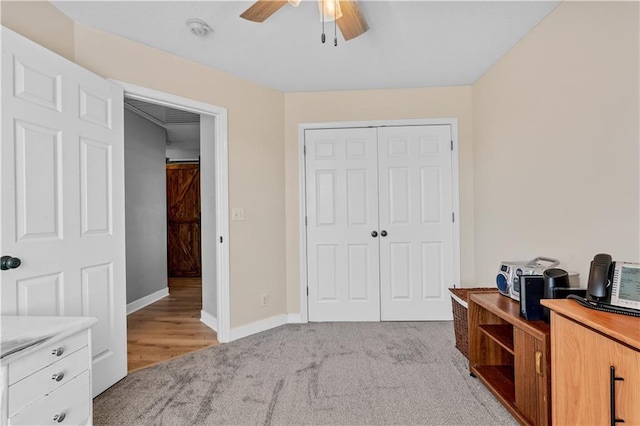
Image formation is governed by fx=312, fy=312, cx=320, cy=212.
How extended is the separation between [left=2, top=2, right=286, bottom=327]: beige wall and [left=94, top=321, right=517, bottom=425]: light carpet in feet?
1.78

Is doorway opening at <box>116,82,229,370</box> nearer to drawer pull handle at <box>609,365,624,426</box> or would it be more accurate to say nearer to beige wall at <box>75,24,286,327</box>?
beige wall at <box>75,24,286,327</box>

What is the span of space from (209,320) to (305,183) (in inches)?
69.3

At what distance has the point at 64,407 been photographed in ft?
4.18

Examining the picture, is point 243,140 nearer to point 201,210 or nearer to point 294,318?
point 201,210

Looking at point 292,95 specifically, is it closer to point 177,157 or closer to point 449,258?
point 449,258

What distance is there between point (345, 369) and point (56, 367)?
65.1 inches

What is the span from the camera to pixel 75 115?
183 cm

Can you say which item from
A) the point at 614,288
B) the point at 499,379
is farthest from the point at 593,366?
the point at 499,379

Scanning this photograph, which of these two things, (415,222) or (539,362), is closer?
(539,362)

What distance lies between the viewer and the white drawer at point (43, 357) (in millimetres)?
1088

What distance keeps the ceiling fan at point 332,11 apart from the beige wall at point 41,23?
121 cm

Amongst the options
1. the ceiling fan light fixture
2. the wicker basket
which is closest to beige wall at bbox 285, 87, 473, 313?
the wicker basket

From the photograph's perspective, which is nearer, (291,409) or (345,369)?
(291,409)

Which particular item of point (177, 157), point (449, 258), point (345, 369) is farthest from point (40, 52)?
point (177, 157)
